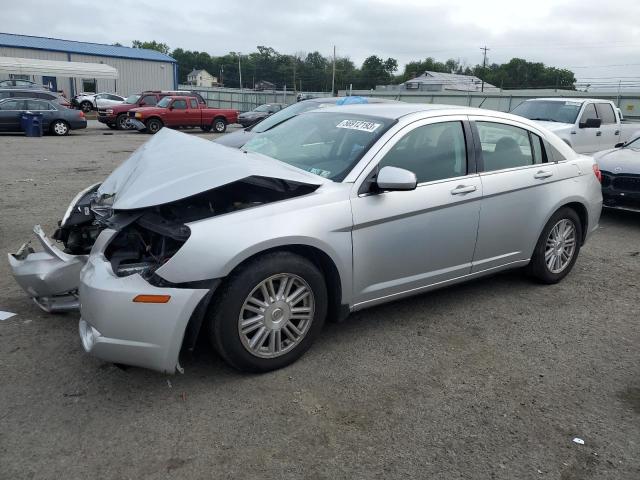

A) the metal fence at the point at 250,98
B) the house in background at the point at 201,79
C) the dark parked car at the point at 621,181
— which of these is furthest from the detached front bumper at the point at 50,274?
the house in background at the point at 201,79

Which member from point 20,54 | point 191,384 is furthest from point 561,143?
point 20,54

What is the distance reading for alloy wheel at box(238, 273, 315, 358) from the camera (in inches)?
128

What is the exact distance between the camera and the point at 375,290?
3.75 meters

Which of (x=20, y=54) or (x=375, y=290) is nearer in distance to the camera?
(x=375, y=290)

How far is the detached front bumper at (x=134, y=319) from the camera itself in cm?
289

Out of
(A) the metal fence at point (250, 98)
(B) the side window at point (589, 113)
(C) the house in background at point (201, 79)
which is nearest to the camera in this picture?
(B) the side window at point (589, 113)

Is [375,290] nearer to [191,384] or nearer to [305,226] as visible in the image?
[305,226]

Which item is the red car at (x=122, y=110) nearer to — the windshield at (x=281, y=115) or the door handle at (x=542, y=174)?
the windshield at (x=281, y=115)

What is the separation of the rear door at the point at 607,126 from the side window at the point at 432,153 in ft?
31.4

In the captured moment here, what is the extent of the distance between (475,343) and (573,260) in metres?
1.95

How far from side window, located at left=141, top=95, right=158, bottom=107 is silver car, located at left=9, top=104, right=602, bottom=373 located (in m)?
21.5

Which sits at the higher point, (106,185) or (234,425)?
(106,185)

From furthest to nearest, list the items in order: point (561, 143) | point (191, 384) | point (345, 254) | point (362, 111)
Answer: point (561, 143) < point (362, 111) < point (345, 254) < point (191, 384)

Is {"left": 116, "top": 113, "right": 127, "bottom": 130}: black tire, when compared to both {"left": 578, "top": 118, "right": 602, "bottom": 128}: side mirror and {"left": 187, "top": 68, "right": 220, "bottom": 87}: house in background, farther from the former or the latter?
{"left": 187, "top": 68, "right": 220, "bottom": 87}: house in background
